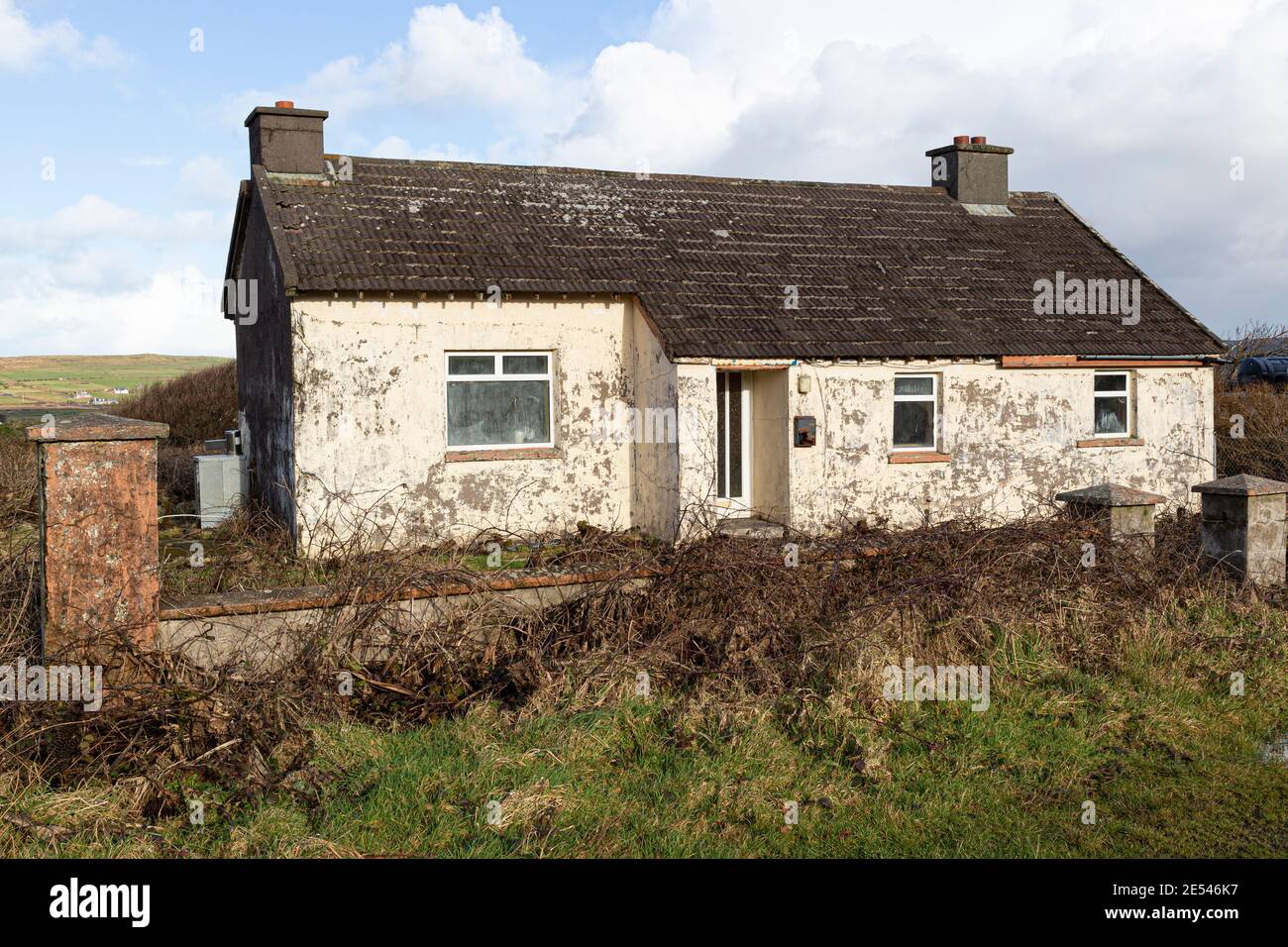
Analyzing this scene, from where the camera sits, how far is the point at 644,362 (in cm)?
1429

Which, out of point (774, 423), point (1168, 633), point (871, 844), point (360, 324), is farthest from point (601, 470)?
point (871, 844)

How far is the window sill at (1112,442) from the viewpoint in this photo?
631 inches

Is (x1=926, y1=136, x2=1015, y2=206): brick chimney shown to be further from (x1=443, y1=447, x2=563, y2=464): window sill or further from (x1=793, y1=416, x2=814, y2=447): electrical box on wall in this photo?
(x1=443, y1=447, x2=563, y2=464): window sill

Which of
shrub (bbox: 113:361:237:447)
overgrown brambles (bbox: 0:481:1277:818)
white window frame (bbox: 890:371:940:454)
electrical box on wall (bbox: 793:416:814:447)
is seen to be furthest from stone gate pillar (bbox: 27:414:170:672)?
shrub (bbox: 113:361:237:447)

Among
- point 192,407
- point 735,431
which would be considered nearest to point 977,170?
point 735,431

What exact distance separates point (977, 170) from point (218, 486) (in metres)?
14.5

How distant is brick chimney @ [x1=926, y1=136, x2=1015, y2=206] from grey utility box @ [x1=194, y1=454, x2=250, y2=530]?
13722 mm

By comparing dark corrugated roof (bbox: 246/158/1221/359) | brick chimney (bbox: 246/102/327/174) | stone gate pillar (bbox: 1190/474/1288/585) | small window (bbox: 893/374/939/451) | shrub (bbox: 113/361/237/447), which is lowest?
stone gate pillar (bbox: 1190/474/1288/585)

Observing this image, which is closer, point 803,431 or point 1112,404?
point 803,431

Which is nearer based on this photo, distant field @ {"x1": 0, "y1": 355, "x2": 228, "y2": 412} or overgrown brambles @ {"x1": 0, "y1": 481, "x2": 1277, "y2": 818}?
overgrown brambles @ {"x1": 0, "y1": 481, "x2": 1277, "y2": 818}

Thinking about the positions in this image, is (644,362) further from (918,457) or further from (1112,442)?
(1112,442)

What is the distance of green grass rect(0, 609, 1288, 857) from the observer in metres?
5.35

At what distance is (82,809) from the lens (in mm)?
5445
